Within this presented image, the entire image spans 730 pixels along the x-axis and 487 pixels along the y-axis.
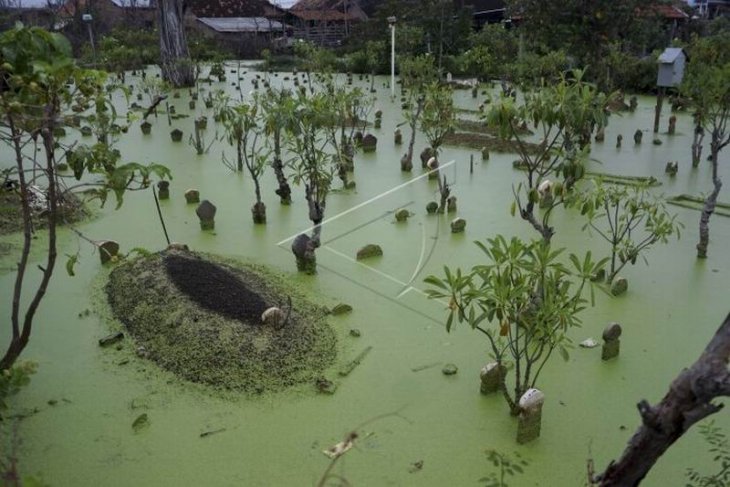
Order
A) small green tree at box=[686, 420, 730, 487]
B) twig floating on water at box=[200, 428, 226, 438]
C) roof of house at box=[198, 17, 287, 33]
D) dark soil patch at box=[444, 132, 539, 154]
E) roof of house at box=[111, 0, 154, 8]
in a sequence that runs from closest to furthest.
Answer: small green tree at box=[686, 420, 730, 487] < twig floating on water at box=[200, 428, 226, 438] < dark soil patch at box=[444, 132, 539, 154] < roof of house at box=[198, 17, 287, 33] < roof of house at box=[111, 0, 154, 8]

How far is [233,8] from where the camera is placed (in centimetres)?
2356

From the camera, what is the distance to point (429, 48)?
13.6 metres

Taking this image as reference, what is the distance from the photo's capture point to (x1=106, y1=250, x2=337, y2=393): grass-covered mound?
2.85 m

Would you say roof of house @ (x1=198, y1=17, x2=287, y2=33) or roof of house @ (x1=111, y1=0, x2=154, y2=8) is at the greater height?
roof of house @ (x1=111, y1=0, x2=154, y2=8)

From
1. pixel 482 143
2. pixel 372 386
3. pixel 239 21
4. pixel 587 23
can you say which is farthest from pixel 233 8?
pixel 372 386

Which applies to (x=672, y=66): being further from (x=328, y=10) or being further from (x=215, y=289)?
(x=328, y=10)

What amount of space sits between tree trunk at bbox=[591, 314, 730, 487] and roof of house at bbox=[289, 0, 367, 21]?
69.8ft

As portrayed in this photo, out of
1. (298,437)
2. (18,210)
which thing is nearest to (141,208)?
(18,210)

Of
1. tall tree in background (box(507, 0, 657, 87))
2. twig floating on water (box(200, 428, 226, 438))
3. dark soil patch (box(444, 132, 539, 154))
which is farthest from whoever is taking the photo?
tall tree in background (box(507, 0, 657, 87))

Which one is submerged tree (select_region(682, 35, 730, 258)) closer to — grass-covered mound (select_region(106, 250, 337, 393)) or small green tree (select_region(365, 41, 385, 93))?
grass-covered mound (select_region(106, 250, 337, 393))

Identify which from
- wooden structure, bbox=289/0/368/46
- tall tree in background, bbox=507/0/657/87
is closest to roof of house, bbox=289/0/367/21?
wooden structure, bbox=289/0/368/46

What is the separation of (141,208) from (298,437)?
3339 mm

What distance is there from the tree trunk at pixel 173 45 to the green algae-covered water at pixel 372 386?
8.29 meters

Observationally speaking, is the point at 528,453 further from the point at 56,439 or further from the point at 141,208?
the point at 141,208
